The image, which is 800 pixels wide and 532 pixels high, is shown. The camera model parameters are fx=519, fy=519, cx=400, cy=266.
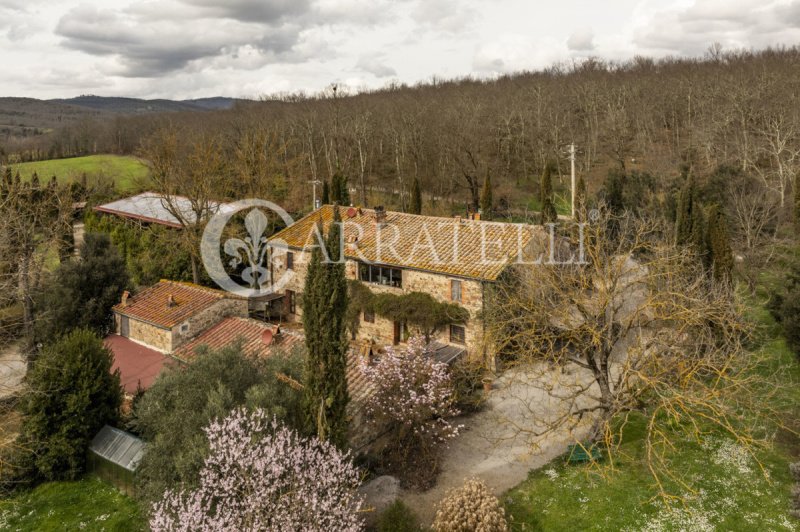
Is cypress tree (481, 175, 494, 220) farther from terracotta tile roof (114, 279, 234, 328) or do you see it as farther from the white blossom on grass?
the white blossom on grass

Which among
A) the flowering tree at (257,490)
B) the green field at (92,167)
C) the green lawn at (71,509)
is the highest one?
the green field at (92,167)

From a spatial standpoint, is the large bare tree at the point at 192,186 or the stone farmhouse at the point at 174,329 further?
the large bare tree at the point at 192,186

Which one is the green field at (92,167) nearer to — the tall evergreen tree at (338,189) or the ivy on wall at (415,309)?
the tall evergreen tree at (338,189)

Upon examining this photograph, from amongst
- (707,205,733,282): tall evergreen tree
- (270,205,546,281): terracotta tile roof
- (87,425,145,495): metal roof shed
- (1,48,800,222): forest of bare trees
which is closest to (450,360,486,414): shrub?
(270,205,546,281): terracotta tile roof

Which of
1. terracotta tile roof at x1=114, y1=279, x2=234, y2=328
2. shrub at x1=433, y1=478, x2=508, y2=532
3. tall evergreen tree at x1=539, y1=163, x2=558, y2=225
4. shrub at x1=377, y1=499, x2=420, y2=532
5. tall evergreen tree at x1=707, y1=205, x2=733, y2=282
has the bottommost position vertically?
shrub at x1=377, y1=499, x2=420, y2=532

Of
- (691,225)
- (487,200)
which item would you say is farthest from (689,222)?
(487,200)

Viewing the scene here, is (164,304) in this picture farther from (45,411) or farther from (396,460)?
(396,460)

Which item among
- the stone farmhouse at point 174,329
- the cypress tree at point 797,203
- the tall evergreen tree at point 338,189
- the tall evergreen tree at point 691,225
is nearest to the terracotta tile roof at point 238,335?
the stone farmhouse at point 174,329
